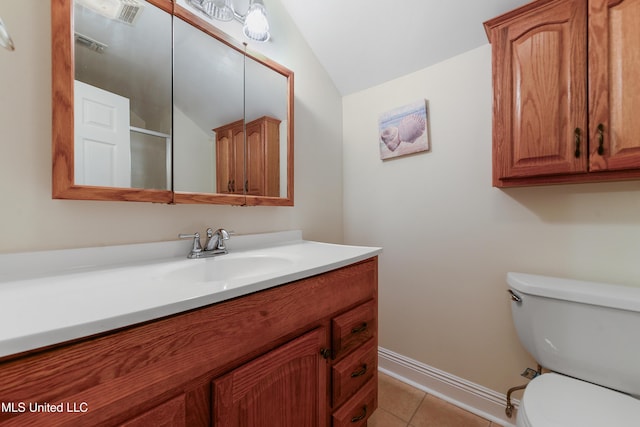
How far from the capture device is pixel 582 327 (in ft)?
3.09

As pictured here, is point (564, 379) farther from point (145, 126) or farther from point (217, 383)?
point (145, 126)

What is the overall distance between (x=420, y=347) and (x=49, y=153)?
189cm

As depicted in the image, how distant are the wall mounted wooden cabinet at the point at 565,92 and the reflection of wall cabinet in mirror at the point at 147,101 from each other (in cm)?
112

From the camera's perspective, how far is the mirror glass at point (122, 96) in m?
0.80

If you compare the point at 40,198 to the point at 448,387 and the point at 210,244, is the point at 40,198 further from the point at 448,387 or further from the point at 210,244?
the point at 448,387

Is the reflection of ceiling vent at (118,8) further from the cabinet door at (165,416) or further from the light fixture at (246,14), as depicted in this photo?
the cabinet door at (165,416)

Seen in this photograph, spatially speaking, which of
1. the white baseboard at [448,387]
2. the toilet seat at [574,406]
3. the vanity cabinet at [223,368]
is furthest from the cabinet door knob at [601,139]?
the white baseboard at [448,387]

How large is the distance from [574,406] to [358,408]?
70 cm

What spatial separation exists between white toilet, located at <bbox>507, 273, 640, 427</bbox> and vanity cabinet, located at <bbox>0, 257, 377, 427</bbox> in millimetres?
627

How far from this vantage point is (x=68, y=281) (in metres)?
0.66

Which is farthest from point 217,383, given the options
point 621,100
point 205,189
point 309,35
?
point 309,35

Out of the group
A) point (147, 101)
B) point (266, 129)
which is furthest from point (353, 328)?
point (147, 101)

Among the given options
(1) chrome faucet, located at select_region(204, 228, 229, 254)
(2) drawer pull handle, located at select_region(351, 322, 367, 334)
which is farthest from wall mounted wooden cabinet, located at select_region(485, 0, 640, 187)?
(1) chrome faucet, located at select_region(204, 228, 229, 254)

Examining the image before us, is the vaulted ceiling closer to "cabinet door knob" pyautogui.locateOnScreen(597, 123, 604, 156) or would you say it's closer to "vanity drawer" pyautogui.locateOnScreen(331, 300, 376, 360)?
"cabinet door knob" pyautogui.locateOnScreen(597, 123, 604, 156)
